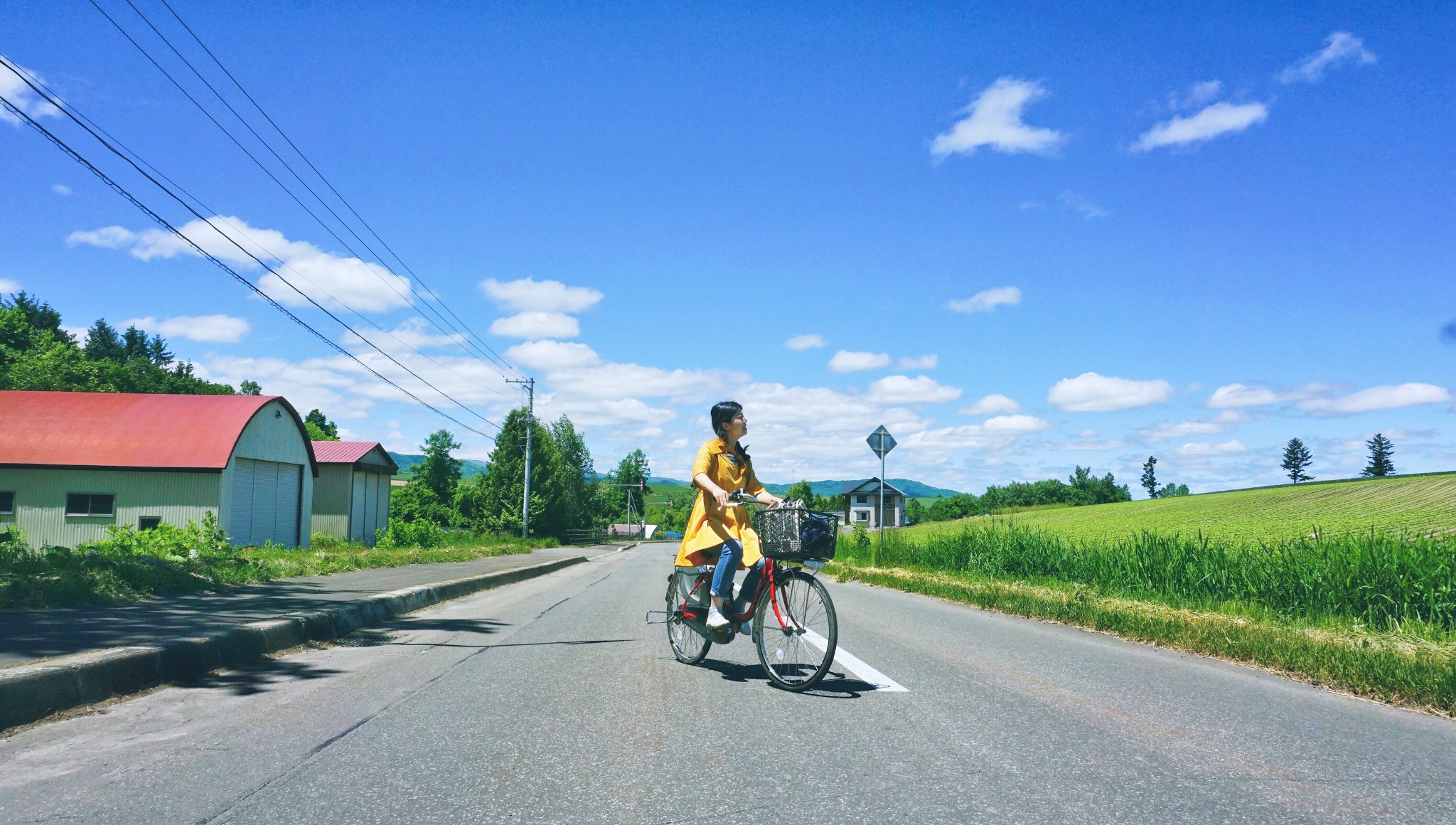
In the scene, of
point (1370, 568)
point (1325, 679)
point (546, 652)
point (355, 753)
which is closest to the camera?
point (355, 753)

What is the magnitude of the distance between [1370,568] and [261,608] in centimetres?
1244

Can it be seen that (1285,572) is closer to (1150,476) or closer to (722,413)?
(722,413)

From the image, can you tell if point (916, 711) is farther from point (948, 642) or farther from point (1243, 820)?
point (948, 642)

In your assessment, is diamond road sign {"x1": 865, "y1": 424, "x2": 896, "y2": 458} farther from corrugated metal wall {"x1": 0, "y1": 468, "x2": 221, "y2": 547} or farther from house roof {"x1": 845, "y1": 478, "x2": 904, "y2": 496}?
house roof {"x1": 845, "y1": 478, "x2": 904, "y2": 496}

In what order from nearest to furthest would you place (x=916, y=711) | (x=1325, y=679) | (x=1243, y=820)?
(x=1243, y=820) → (x=916, y=711) → (x=1325, y=679)

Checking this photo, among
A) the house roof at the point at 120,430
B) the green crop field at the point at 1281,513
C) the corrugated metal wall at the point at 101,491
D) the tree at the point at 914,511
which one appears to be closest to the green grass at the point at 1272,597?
the green crop field at the point at 1281,513

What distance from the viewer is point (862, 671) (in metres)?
6.12

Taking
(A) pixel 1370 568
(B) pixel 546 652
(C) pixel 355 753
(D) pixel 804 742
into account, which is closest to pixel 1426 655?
(A) pixel 1370 568

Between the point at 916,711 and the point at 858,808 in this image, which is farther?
the point at 916,711

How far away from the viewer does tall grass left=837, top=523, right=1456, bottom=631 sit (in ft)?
30.9

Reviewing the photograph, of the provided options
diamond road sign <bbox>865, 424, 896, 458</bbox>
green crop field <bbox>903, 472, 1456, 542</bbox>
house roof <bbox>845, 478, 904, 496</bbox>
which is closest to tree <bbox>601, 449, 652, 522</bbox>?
house roof <bbox>845, 478, 904, 496</bbox>

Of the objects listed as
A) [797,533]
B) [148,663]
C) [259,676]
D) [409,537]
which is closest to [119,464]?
[409,537]

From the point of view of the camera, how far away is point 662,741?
4160 millimetres

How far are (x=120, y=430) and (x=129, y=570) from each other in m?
23.4
